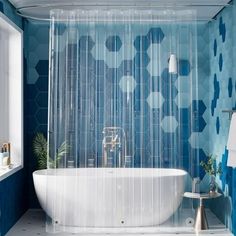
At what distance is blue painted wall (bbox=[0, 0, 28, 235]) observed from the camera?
518 centimetres

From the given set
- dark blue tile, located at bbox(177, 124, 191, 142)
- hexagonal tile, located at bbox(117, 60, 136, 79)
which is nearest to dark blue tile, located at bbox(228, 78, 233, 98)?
dark blue tile, located at bbox(177, 124, 191, 142)

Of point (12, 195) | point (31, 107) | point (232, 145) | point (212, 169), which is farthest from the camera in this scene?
point (31, 107)

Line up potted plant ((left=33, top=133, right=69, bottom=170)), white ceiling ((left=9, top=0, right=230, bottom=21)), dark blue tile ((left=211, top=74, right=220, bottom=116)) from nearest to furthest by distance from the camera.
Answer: white ceiling ((left=9, top=0, right=230, bottom=21)) → dark blue tile ((left=211, top=74, right=220, bottom=116)) → potted plant ((left=33, top=133, right=69, bottom=170))

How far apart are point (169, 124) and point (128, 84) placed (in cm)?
59

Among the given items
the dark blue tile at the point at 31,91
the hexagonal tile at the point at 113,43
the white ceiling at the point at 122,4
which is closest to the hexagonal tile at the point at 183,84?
the hexagonal tile at the point at 113,43

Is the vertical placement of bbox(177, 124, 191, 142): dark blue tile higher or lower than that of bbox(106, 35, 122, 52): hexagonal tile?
lower

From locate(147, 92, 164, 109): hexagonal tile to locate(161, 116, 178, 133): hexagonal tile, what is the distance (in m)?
0.16

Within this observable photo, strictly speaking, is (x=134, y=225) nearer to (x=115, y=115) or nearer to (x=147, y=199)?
(x=147, y=199)

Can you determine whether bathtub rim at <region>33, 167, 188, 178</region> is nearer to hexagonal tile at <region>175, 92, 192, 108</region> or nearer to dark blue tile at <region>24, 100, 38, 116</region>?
hexagonal tile at <region>175, 92, 192, 108</region>

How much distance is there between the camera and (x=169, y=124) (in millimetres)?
4961

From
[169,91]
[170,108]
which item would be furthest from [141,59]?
[170,108]

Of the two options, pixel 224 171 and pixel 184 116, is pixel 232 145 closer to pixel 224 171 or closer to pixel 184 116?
pixel 184 116

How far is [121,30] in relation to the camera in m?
4.93

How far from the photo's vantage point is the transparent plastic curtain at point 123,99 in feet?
16.2
